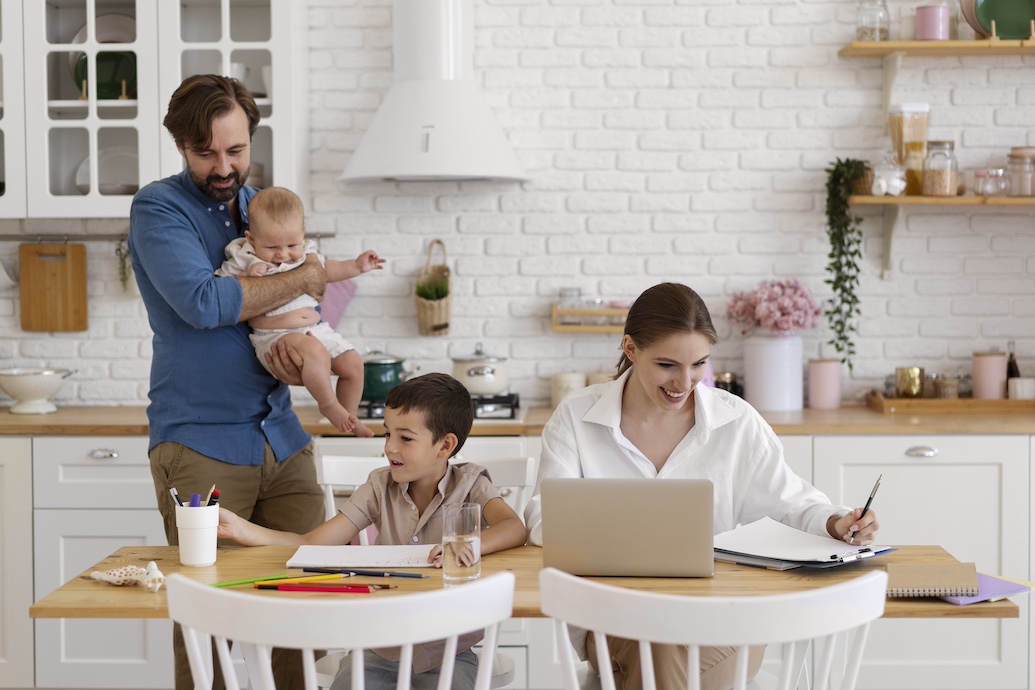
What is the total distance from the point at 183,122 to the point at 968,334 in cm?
290

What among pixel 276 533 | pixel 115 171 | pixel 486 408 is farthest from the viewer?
pixel 115 171

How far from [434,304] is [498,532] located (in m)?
1.97

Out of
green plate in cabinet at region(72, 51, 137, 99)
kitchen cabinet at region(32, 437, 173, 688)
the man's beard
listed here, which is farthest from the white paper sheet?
green plate in cabinet at region(72, 51, 137, 99)

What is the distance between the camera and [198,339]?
2434 millimetres

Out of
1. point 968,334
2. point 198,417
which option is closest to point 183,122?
point 198,417

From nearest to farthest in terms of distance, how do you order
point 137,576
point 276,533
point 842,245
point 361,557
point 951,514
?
1. point 137,576
2. point 361,557
3. point 276,533
4. point 951,514
5. point 842,245

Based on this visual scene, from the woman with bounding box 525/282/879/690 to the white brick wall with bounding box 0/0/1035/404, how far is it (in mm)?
1754

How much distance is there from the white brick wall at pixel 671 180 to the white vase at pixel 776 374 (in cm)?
Answer: 21

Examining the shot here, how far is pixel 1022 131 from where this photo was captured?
3900mm

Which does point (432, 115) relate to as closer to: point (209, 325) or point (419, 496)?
point (209, 325)

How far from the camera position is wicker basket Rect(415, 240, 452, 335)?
3.90 meters

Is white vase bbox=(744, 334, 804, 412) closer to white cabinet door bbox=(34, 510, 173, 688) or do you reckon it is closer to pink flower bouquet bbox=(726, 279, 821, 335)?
pink flower bouquet bbox=(726, 279, 821, 335)

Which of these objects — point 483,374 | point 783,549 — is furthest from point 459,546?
point 483,374

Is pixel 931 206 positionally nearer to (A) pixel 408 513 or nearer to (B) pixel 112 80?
(A) pixel 408 513
